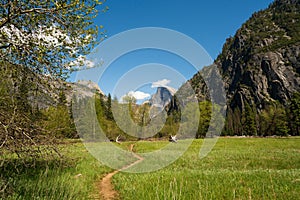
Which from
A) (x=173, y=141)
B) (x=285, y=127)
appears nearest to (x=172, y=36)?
(x=173, y=141)

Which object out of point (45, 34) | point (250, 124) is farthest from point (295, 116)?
point (45, 34)

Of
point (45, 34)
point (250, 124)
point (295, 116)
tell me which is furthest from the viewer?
point (250, 124)

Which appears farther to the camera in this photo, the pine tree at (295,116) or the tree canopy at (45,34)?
the pine tree at (295,116)

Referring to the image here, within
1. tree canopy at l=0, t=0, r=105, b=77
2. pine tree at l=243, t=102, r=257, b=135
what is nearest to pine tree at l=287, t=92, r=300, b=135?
pine tree at l=243, t=102, r=257, b=135

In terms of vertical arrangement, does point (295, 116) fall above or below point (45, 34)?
above

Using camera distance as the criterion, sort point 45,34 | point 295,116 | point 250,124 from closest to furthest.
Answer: point 45,34 → point 295,116 → point 250,124

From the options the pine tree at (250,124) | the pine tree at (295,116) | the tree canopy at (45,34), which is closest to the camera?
the tree canopy at (45,34)

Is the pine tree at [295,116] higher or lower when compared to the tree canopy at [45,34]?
higher

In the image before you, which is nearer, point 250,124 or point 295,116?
point 295,116

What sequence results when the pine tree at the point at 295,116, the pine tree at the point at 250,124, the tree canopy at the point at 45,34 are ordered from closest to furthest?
the tree canopy at the point at 45,34, the pine tree at the point at 295,116, the pine tree at the point at 250,124

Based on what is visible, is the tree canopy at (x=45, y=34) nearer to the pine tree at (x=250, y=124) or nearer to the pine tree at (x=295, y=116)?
the pine tree at (x=295, y=116)

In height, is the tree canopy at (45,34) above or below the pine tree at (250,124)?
below

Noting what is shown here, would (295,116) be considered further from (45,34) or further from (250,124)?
(45,34)

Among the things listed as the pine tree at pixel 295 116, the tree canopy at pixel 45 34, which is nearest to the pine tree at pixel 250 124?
the pine tree at pixel 295 116
